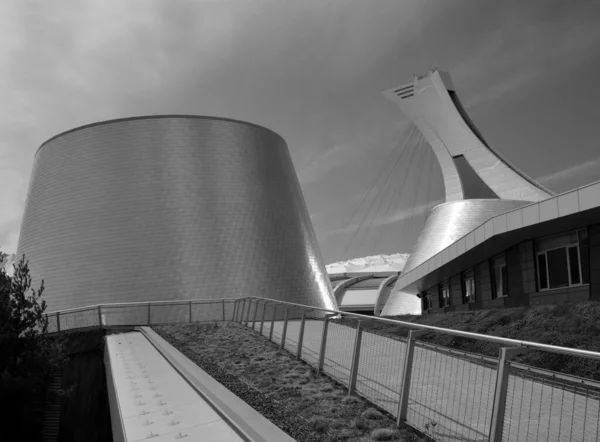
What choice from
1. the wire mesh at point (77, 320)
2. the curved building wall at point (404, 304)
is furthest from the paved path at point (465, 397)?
the curved building wall at point (404, 304)

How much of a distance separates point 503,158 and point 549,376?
38.2m

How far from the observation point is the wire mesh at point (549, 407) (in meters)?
4.18

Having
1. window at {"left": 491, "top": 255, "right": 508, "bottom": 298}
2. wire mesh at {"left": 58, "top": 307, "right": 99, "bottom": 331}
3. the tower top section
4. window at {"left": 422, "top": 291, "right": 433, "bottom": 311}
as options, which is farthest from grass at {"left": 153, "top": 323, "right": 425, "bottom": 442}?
the tower top section

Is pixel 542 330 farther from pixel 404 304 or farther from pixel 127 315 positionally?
pixel 404 304

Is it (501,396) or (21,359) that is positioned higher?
(501,396)

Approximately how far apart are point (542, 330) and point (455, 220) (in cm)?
2298

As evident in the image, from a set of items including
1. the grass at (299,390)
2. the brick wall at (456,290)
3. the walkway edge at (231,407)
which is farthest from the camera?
the brick wall at (456,290)

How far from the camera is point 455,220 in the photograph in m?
34.7

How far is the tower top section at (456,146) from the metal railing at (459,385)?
104ft

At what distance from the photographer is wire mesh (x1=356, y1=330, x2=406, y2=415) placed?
6.72m

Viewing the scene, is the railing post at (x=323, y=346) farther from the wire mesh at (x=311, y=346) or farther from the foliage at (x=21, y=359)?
the foliage at (x=21, y=359)

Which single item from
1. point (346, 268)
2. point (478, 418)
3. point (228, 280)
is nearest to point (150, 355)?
point (478, 418)

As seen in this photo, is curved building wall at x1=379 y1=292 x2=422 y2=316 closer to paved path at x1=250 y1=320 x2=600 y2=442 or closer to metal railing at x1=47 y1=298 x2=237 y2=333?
metal railing at x1=47 y1=298 x2=237 y2=333

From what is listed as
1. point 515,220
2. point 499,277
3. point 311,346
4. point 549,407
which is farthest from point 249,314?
point 549,407
